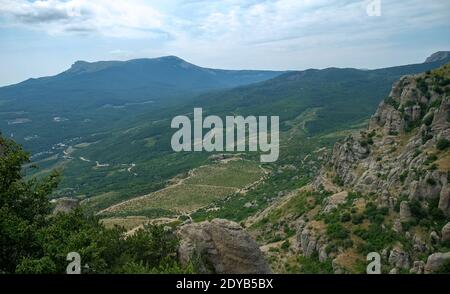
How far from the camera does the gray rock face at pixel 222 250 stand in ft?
74.3

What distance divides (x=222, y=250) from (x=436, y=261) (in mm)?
12455

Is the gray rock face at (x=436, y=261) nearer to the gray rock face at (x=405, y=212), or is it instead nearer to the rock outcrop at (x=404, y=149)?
the rock outcrop at (x=404, y=149)

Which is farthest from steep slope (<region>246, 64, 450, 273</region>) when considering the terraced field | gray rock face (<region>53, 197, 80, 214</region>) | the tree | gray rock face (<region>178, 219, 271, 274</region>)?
Answer: the terraced field

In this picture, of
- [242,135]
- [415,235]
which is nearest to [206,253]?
[415,235]

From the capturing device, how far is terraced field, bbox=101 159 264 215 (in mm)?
87625

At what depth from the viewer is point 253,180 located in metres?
106

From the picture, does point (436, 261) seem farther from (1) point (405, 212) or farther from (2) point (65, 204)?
(2) point (65, 204)

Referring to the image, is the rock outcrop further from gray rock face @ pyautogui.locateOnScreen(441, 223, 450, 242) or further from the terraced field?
the terraced field

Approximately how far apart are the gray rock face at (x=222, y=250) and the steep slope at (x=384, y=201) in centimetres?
1057

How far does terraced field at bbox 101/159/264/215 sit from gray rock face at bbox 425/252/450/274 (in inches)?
2204

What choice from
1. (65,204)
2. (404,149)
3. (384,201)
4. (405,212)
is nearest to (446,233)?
(405,212)
